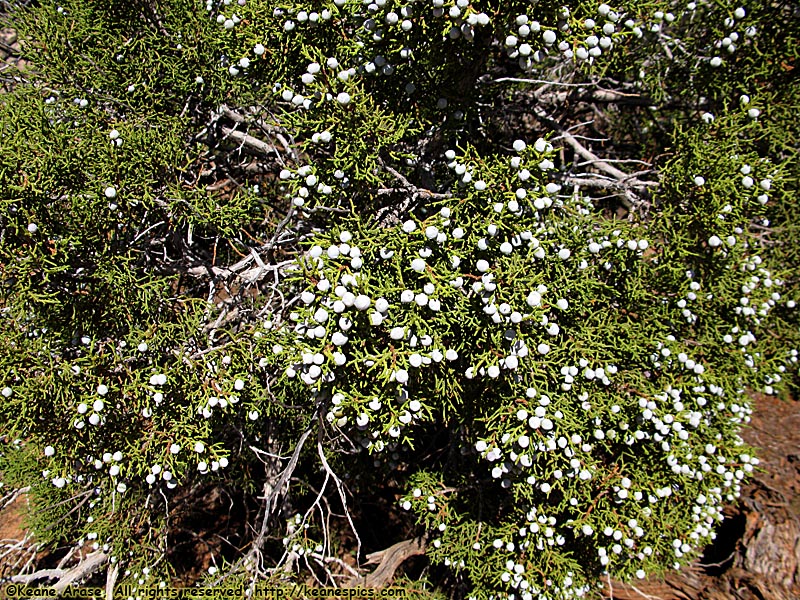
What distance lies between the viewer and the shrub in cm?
210

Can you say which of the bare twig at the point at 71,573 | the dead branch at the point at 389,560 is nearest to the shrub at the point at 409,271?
the bare twig at the point at 71,573

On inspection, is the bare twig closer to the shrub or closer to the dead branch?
the shrub

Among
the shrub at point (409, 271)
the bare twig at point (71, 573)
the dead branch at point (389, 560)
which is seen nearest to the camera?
the shrub at point (409, 271)

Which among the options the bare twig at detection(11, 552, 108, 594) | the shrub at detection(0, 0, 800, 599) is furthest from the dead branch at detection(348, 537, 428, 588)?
the bare twig at detection(11, 552, 108, 594)

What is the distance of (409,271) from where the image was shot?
2111 millimetres

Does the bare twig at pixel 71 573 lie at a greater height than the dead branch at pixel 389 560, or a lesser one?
lesser

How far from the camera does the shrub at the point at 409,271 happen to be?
Answer: 210cm

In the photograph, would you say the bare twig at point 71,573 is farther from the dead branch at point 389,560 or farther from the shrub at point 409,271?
the dead branch at point 389,560

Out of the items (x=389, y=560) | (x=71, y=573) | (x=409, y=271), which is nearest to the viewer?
(x=409, y=271)

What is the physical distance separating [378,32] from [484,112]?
1.06 metres

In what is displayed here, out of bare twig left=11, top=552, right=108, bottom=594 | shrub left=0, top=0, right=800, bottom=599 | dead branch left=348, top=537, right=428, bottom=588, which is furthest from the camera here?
dead branch left=348, top=537, right=428, bottom=588

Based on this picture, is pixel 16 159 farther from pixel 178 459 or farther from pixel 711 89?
pixel 711 89

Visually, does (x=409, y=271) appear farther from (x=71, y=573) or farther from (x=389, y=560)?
(x=71, y=573)

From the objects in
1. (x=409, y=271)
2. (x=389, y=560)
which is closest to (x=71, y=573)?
(x=389, y=560)
